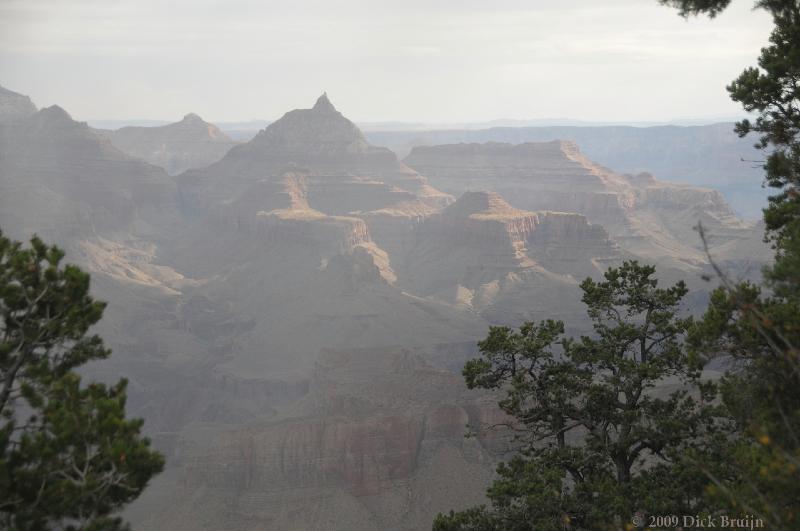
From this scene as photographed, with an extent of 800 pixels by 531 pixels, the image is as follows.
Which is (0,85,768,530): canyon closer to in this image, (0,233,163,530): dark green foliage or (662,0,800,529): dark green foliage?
(662,0,800,529): dark green foliage

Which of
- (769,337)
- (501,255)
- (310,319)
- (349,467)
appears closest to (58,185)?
(310,319)

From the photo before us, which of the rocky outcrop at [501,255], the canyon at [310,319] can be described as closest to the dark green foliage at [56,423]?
the canyon at [310,319]

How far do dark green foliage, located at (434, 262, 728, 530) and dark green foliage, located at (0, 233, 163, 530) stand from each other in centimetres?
846

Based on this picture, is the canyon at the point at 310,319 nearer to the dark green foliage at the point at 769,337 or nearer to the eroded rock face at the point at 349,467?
the eroded rock face at the point at 349,467

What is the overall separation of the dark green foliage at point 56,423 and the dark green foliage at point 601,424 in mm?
8455

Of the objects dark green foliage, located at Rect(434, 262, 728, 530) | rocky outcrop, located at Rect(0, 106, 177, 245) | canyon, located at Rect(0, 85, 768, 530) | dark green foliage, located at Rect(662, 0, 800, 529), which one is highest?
dark green foliage, located at Rect(662, 0, 800, 529)

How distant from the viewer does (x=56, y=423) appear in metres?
15.2

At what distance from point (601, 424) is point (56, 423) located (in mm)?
13944

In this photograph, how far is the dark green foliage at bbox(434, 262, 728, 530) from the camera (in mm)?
19203

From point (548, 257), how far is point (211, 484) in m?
103

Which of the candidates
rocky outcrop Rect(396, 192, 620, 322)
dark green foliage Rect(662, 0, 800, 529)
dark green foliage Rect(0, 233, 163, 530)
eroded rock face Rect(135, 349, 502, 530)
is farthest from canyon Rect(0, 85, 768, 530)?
dark green foliage Rect(0, 233, 163, 530)

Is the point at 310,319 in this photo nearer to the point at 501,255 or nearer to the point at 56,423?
the point at 501,255

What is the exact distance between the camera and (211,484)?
63.4m

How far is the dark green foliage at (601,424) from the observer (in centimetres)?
1920
